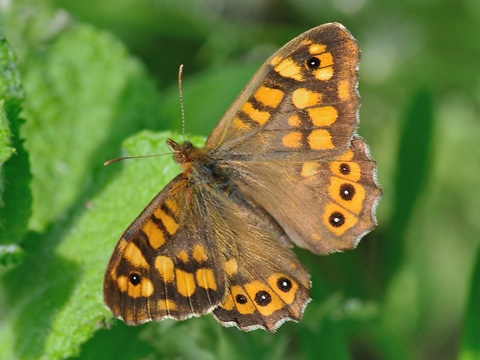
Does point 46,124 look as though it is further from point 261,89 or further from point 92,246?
point 261,89

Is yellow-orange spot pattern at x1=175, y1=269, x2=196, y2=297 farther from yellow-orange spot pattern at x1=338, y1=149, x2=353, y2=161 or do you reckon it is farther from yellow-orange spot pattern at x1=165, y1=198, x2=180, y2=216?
yellow-orange spot pattern at x1=338, y1=149, x2=353, y2=161

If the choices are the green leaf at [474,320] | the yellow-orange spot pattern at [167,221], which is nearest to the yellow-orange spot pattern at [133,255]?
the yellow-orange spot pattern at [167,221]

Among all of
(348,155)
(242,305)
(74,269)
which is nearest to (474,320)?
(348,155)

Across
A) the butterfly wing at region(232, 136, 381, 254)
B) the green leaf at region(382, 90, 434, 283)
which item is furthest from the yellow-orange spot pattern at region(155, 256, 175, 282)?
the green leaf at region(382, 90, 434, 283)

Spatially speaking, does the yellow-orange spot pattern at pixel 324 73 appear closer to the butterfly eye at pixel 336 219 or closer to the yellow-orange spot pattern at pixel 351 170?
the yellow-orange spot pattern at pixel 351 170

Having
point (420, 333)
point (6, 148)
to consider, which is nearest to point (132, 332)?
point (6, 148)

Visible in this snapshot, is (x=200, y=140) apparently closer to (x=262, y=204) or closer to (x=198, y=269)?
(x=262, y=204)
